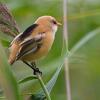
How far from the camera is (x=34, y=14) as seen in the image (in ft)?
6.02

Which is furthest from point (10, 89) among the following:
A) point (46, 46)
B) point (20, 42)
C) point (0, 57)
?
point (46, 46)

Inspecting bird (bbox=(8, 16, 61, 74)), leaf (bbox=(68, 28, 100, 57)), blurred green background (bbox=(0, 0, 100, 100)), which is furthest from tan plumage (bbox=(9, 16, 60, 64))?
blurred green background (bbox=(0, 0, 100, 100))

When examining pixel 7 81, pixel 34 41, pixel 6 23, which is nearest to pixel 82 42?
pixel 34 41

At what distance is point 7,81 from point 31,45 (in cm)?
31

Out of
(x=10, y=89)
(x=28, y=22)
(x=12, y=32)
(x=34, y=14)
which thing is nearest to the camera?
(x=10, y=89)

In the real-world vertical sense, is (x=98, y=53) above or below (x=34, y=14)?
below

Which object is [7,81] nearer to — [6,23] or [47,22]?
[6,23]

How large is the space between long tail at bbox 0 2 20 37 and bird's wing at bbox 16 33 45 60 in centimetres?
5

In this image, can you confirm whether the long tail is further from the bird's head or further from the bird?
the bird's head

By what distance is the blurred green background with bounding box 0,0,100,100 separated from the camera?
5.61 ft

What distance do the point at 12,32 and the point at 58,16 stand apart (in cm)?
78

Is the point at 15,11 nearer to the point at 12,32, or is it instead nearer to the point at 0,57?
the point at 12,32

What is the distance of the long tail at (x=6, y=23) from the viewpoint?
109 centimetres

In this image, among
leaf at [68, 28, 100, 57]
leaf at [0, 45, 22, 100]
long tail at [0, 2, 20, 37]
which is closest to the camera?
leaf at [0, 45, 22, 100]
